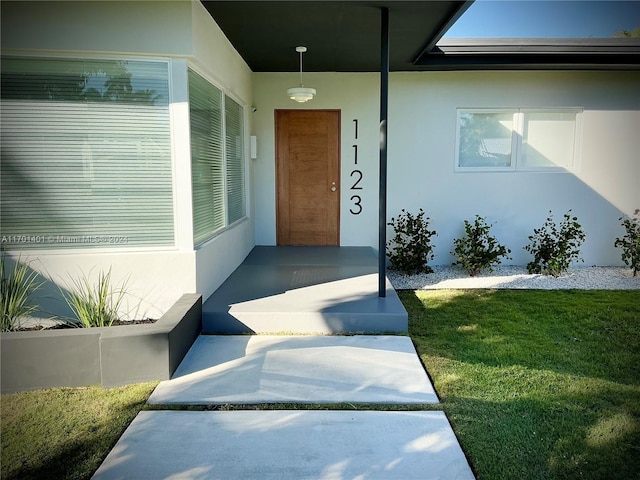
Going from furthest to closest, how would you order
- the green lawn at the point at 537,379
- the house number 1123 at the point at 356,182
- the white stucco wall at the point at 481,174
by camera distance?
the house number 1123 at the point at 356,182, the white stucco wall at the point at 481,174, the green lawn at the point at 537,379

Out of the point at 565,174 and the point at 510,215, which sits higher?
the point at 565,174

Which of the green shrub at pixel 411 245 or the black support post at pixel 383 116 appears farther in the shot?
the green shrub at pixel 411 245

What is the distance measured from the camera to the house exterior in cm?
432

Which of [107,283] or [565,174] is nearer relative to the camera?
[107,283]

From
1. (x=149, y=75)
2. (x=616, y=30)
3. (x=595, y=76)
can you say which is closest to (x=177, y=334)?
(x=149, y=75)

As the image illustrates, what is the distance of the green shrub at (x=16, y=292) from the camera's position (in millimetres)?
3913

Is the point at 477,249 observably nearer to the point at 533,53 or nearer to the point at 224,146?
the point at 533,53

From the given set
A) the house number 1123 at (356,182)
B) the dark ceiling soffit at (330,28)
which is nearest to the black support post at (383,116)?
the dark ceiling soffit at (330,28)

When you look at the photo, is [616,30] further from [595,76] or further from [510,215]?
[510,215]

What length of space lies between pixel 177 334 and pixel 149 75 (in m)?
2.24

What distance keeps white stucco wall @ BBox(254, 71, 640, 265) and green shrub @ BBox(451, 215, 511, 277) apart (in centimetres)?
27

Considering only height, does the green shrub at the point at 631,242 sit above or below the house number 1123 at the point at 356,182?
below

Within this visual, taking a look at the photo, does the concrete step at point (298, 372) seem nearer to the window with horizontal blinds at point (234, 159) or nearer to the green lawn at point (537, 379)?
the green lawn at point (537, 379)

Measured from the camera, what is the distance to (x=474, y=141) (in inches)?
311
